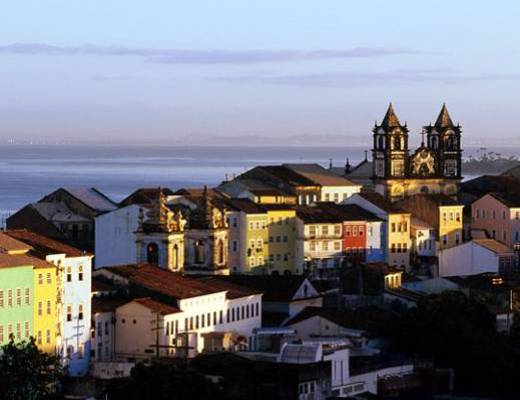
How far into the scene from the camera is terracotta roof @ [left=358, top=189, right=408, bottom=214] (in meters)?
98.8

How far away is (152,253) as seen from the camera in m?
81.4

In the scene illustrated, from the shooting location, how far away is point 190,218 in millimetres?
85812

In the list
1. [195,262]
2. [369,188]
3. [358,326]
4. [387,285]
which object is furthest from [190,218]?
[369,188]

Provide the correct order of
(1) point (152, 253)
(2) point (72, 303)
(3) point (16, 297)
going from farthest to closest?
(1) point (152, 253) < (2) point (72, 303) < (3) point (16, 297)

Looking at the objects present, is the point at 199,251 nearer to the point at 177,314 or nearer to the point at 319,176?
the point at 177,314

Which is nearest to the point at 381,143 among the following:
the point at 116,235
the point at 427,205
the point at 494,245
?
the point at 427,205

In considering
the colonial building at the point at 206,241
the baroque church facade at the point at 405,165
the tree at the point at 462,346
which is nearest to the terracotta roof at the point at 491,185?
the baroque church facade at the point at 405,165

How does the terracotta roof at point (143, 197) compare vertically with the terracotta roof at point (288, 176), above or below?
below

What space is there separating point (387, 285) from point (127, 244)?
1040 centimetres

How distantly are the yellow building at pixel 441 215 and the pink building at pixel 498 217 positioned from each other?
124 centimetres

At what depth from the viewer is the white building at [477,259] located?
95500 mm

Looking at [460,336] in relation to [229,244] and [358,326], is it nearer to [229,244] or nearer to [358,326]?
[358,326]

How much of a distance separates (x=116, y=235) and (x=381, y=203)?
1571cm

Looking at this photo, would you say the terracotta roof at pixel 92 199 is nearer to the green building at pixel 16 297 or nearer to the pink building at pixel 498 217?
the pink building at pixel 498 217
